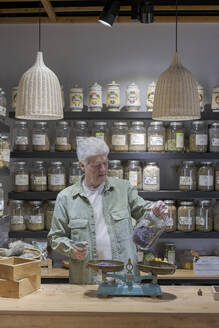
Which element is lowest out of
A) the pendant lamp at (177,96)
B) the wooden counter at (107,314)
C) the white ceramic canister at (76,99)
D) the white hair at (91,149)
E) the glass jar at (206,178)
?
the wooden counter at (107,314)

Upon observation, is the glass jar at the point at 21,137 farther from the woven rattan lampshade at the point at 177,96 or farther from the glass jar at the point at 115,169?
the woven rattan lampshade at the point at 177,96

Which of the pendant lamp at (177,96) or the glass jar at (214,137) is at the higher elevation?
the pendant lamp at (177,96)

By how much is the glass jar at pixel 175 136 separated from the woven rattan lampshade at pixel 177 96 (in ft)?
4.49

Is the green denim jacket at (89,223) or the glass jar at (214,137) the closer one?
the green denim jacket at (89,223)

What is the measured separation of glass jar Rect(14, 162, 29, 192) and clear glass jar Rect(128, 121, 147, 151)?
2.91 ft

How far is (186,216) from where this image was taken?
3.58 m

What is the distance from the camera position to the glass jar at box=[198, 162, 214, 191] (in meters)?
3.58

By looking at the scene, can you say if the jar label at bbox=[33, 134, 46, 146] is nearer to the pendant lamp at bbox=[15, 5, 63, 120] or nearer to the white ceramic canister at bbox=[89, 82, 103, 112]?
the white ceramic canister at bbox=[89, 82, 103, 112]

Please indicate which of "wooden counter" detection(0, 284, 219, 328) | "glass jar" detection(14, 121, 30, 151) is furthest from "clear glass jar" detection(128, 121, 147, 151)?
"wooden counter" detection(0, 284, 219, 328)

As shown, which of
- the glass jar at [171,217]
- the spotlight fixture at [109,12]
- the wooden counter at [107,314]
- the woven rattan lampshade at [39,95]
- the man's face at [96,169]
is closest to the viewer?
the wooden counter at [107,314]

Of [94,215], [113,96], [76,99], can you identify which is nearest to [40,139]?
[76,99]

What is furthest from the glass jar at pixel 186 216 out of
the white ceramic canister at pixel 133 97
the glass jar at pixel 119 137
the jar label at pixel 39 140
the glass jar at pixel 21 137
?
the glass jar at pixel 21 137

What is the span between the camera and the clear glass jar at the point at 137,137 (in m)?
3.57

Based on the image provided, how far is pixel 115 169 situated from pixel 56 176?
49 centimetres
